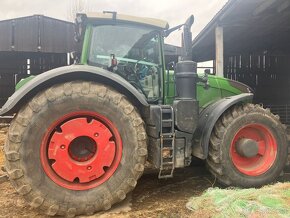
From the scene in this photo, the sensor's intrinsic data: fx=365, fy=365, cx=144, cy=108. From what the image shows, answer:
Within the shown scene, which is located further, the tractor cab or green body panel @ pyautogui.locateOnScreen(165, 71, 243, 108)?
green body panel @ pyautogui.locateOnScreen(165, 71, 243, 108)

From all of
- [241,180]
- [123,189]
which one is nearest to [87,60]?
[123,189]

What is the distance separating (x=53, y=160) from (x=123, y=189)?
848 millimetres

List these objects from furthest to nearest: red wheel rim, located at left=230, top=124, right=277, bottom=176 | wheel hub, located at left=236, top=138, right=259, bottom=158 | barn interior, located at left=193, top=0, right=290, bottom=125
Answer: barn interior, located at left=193, top=0, right=290, bottom=125, red wheel rim, located at left=230, top=124, right=277, bottom=176, wheel hub, located at left=236, top=138, right=259, bottom=158

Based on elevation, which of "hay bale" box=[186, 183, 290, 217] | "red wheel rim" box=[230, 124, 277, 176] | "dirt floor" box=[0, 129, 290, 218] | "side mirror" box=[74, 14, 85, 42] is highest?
"side mirror" box=[74, 14, 85, 42]

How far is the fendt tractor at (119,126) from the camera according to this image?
3.93m

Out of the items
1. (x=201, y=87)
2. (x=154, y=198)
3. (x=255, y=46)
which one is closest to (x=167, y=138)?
(x=154, y=198)

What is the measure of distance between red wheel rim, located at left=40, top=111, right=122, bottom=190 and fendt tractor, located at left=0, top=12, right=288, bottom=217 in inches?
0.4

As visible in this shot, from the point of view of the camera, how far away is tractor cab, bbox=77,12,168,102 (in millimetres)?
4574

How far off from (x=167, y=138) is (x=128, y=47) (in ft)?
4.18

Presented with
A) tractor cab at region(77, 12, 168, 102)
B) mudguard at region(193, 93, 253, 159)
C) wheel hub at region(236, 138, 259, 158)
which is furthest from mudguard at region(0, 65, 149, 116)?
A: wheel hub at region(236, 138, 259, 158)

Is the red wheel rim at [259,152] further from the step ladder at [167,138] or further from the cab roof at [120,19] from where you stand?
the cab roof at [120,19]

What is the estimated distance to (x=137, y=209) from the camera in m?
4.28

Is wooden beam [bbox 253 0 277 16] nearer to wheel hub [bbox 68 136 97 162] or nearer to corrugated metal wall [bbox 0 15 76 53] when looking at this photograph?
wheel hub [bbox 68 136 97 162]

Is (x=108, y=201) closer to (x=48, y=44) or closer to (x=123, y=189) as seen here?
(x=123, y=189)
